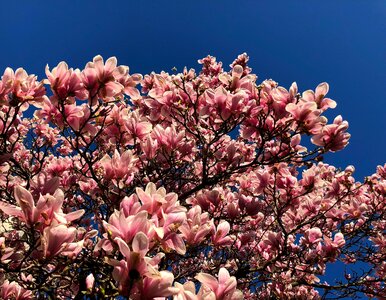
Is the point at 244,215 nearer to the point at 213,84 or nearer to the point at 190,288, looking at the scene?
the point at 190,288

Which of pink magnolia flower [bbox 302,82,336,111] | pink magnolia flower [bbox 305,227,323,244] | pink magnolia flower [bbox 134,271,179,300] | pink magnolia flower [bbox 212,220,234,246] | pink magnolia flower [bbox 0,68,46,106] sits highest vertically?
pink magnolia flower [bbox 302,82,336,111]

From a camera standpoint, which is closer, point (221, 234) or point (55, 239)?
point (55, 239)

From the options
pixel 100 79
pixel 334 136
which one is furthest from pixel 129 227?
pixel 334 136

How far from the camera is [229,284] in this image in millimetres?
1808

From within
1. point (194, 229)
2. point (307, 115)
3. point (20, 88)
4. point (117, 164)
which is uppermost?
point (307, 115)

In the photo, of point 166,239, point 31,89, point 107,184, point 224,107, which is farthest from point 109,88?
point 166,239

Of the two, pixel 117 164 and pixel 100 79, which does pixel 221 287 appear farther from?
pixel 100 79

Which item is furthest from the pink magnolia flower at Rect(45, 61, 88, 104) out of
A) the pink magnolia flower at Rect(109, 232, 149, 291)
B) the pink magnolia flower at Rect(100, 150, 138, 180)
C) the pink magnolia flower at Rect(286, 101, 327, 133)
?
the pink magnolia flower at Rect(286, 101, 327, 133)

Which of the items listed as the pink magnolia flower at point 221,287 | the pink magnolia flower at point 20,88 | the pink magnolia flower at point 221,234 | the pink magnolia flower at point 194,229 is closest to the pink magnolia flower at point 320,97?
the pink magnolia flower at point 221,234

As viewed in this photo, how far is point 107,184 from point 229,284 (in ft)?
5.66

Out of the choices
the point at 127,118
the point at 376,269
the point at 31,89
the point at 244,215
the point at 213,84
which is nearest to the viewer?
the point at 31,89

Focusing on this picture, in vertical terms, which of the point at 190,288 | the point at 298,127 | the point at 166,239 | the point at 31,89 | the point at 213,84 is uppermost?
the point at 213,84

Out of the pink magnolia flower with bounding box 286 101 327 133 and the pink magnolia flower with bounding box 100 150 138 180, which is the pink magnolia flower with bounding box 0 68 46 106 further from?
the pink magnolia flower with bounding box 286 101 327 133

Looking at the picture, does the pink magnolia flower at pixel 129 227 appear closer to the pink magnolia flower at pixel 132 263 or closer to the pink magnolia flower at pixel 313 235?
the pink magnolia flower at pixel 132 263
